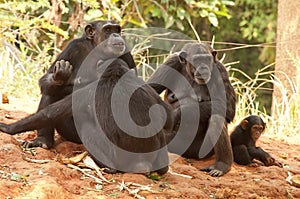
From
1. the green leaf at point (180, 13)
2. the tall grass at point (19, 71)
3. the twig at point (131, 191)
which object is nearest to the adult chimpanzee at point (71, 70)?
the twig at point (131, 191)

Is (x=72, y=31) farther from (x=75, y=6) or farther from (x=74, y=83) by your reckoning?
(x=74, y=83)

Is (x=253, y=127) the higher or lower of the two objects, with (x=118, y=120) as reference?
lower

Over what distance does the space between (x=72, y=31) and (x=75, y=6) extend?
0.57 m

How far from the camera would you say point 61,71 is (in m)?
5.65

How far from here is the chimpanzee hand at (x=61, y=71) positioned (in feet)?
18.6

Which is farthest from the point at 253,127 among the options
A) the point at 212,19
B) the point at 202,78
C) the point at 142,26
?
the point at 212,19

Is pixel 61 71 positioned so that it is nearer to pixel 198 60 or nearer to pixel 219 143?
pixel 198 60

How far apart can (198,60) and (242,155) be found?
1.22m

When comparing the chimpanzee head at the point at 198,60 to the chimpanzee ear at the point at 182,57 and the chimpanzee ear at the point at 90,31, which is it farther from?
the chimpanzee ear at the point at 90,31

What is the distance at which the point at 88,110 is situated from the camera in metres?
5.62

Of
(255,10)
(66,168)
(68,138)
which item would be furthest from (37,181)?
(255,10)

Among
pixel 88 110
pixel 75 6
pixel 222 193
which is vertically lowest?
pixel 222 193

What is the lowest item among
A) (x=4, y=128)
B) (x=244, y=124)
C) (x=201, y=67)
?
(x=244, y=124)

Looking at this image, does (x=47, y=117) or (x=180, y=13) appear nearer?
(x=47, y=117)
